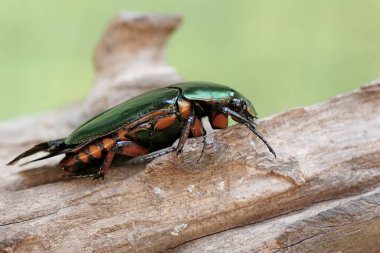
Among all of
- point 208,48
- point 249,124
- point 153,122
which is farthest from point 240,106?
point 208,48

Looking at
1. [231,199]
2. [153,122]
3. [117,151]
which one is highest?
[153,122]

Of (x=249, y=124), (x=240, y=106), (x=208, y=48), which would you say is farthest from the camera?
(x=208, y=48)

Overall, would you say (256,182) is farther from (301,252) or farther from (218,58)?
(218,58)

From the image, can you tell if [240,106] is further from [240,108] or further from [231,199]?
[231,199]

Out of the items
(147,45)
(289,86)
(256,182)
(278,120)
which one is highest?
(147,45)

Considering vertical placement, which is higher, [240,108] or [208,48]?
[240,108]

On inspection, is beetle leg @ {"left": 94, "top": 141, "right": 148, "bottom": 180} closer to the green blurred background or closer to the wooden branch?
the wooden branch

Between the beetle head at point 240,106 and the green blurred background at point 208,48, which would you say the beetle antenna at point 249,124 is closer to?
the beetle head at point 240,106

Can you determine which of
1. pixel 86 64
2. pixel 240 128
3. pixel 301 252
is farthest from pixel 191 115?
pixel 86 64
